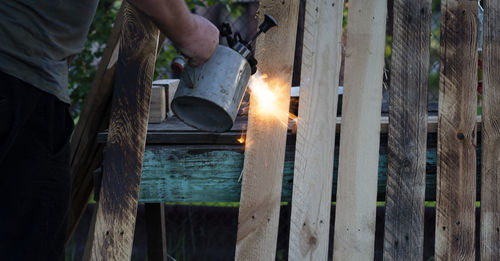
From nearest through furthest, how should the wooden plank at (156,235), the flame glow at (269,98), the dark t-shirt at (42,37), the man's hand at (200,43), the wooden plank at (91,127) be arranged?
1. the dark t-shirt at (42,37)
2. the man's hand at (200,43)
3. the flame glow at (269,98)
4. the wooden plank at (91,127)
5. the wooden plank at (156,235)

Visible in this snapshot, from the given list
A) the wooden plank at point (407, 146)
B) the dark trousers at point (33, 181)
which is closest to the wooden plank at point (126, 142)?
the dark trousers at point (33, 181)

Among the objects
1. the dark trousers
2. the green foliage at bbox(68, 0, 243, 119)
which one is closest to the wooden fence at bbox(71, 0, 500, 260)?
the dark trousers

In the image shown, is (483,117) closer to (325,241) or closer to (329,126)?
(329,126)

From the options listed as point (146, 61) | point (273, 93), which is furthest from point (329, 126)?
point (146, 61)

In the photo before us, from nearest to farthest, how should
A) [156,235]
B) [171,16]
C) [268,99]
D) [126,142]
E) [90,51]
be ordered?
[171,16] < [126,142] < [268,99] < [156,235] < [90,51]

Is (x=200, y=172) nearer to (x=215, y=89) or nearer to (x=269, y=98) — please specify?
(x=269, y=98)

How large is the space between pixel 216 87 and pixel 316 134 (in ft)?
1.68

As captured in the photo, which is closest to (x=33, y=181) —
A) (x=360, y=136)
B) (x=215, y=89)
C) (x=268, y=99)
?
(x=215, y=89)

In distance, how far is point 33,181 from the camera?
1531mm

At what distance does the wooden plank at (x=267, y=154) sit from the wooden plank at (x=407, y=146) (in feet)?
1.31

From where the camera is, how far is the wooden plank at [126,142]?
6.04 feet

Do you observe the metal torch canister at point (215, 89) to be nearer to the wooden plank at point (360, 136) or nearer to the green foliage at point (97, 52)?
the wooden plank at point (360, 136)

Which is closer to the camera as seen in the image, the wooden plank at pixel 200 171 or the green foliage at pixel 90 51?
the wooden plank at pixel 200 171

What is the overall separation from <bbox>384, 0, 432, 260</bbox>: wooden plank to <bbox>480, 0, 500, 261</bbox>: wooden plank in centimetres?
22
